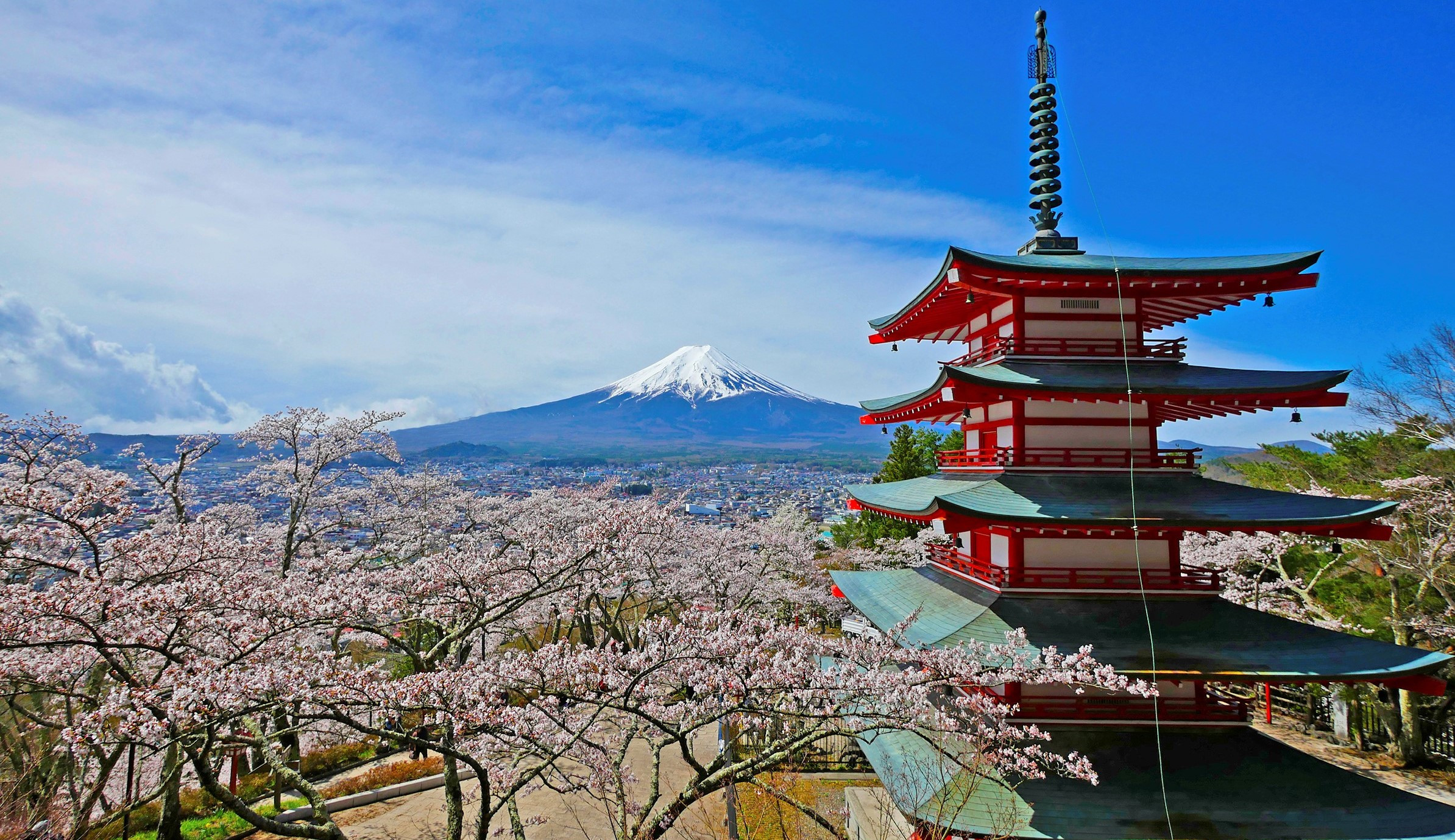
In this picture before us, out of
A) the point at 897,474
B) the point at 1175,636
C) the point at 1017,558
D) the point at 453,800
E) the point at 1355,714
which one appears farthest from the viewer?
the point at 897,474

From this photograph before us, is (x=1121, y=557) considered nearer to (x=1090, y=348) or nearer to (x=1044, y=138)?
(x=1090, y=348)

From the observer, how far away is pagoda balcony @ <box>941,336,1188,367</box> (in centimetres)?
847

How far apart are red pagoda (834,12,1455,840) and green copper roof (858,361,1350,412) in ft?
0.11

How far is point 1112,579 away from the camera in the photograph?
310 inches

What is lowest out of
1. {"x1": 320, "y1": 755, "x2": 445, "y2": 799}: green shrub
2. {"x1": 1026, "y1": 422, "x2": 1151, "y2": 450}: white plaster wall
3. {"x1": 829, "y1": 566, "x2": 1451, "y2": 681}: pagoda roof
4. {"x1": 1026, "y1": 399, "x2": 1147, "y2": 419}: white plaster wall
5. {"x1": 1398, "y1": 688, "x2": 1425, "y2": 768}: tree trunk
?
{"x1": 320, "y1": 755, "x2": 445, "y2": 799}: green shrub

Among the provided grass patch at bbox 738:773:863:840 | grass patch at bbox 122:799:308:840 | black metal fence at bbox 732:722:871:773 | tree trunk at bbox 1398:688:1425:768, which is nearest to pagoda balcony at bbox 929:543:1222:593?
grass patch at bbox 738:773:863:840

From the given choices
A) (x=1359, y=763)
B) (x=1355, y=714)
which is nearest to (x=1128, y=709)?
(x=1359, y=763)

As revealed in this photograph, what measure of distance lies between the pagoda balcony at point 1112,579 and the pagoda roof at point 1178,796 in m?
1.60

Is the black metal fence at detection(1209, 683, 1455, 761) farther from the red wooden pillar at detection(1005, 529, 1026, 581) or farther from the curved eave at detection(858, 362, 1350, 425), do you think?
the red wooden pillar at detection(1005, 529, 1026, 581)

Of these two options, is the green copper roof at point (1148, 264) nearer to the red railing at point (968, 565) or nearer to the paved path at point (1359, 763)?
the red railing at point (968, 565)

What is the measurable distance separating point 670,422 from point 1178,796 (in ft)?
369

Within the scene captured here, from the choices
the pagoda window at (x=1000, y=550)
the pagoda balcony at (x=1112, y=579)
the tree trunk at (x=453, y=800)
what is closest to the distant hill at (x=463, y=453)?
the tree trunk at (x=453, y=800)

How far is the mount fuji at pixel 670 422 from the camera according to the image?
105438mm

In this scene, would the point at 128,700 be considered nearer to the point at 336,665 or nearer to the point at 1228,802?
the point at 336,665
